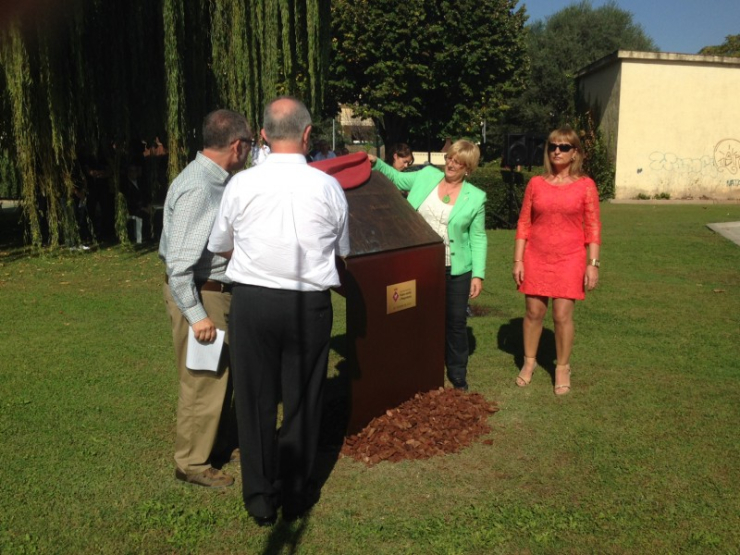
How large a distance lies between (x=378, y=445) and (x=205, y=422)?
1.09 meters

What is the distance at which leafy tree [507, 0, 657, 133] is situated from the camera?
47.8 metres

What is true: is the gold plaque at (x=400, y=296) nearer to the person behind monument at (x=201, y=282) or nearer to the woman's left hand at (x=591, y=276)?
the person behind monument at (x=201, y=282)

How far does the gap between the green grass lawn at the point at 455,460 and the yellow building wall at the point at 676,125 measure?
68.5 ft

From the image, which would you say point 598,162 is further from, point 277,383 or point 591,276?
point 277,383

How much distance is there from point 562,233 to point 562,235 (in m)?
0.01

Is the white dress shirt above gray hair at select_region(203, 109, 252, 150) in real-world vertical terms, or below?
below

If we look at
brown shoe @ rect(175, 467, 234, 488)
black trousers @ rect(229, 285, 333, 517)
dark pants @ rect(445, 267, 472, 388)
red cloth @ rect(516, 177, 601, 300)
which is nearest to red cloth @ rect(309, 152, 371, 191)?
dark pants @ rect(445, 267, 472, 388)

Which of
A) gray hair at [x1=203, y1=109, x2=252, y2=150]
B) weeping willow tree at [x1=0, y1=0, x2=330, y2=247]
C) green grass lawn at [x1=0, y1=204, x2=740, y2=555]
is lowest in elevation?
green grass lawn at [x1=0, y1=204, x2=740, y2=555]

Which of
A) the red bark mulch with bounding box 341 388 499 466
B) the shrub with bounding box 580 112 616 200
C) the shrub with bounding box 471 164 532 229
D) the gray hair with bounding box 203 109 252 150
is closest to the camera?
the gray hair with bounding box 203 109 252 150

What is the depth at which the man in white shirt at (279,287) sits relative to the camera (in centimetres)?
312

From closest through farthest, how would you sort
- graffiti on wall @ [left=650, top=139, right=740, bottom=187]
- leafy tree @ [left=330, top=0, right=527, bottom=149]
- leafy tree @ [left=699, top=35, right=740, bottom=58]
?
graffiti on wall @ [left=650, top=139, right=740, bottom=187] < leafy tree @ [left=330, top=0, right=527, bottom=149] < leafy tree @ [left=699, top=35, right=740, bottom=58]

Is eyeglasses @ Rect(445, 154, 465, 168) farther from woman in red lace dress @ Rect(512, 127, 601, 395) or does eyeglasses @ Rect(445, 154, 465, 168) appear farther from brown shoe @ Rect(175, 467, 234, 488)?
brown shoe @ Rect(175, 467, 234, 488)

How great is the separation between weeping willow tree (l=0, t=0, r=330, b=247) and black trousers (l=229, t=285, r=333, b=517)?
27.9 ft

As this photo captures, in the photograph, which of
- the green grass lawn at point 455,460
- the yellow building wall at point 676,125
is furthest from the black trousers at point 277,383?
the yellow building wall at point 676,125
